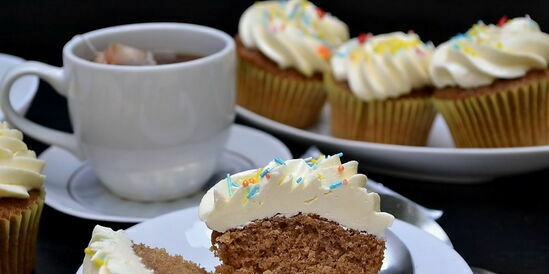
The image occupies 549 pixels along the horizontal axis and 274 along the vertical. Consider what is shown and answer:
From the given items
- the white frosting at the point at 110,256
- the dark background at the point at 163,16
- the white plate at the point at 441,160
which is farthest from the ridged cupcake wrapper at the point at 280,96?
the white frosting at the point at 110,256

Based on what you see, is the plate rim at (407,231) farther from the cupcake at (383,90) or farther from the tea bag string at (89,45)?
the cupcake at (383,90)

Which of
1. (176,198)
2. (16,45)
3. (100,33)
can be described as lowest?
(16,45)

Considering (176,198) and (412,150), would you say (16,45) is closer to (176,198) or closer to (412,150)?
(176,198)

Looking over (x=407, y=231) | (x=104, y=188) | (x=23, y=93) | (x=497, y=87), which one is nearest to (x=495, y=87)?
(x=497, y=87)

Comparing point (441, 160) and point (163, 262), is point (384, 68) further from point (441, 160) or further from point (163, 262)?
point (163, 262)

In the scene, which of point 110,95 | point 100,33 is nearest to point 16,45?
point 100,33

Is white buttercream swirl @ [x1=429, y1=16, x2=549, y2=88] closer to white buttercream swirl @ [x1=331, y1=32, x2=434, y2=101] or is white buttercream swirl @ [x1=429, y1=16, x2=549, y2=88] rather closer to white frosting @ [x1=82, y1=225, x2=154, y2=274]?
white buttercream swirl @ [x1=331, y1=32, x2=434, y2=101]
